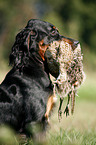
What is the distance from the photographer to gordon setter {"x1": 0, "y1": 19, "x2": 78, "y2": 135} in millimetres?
3711

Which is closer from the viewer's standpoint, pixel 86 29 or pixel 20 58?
pixel 20 58

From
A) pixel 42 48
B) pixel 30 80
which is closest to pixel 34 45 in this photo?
pixel 42 48

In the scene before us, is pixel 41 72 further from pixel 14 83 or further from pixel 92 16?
pixel 92 16

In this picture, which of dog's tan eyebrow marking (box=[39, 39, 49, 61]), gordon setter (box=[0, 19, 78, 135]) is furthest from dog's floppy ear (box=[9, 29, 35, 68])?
dog's tan eyebrow marking (box=[39, 39, 49, 61])

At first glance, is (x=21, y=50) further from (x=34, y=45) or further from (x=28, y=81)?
→ (x=28, y=81)

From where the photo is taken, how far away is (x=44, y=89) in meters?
3.88

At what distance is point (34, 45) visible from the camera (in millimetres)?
4055

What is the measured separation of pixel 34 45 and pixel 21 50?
21 cm

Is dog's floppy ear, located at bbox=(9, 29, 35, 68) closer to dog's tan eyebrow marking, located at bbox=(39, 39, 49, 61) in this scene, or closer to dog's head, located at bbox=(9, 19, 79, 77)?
dog's head, located at bbox=(9, 19, 79, 77)

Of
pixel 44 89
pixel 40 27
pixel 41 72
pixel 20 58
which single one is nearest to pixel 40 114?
pixel 44 89

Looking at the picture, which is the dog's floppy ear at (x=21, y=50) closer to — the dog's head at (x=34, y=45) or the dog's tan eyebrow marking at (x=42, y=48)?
the dog's head at (x=34, y=45)

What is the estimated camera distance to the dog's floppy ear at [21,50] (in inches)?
158

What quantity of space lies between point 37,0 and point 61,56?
45.7 metres

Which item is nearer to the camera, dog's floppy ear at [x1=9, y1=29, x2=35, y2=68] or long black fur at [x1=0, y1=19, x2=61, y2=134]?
long black fur at [x1=0, y1=19, x2=61, y2=134]
